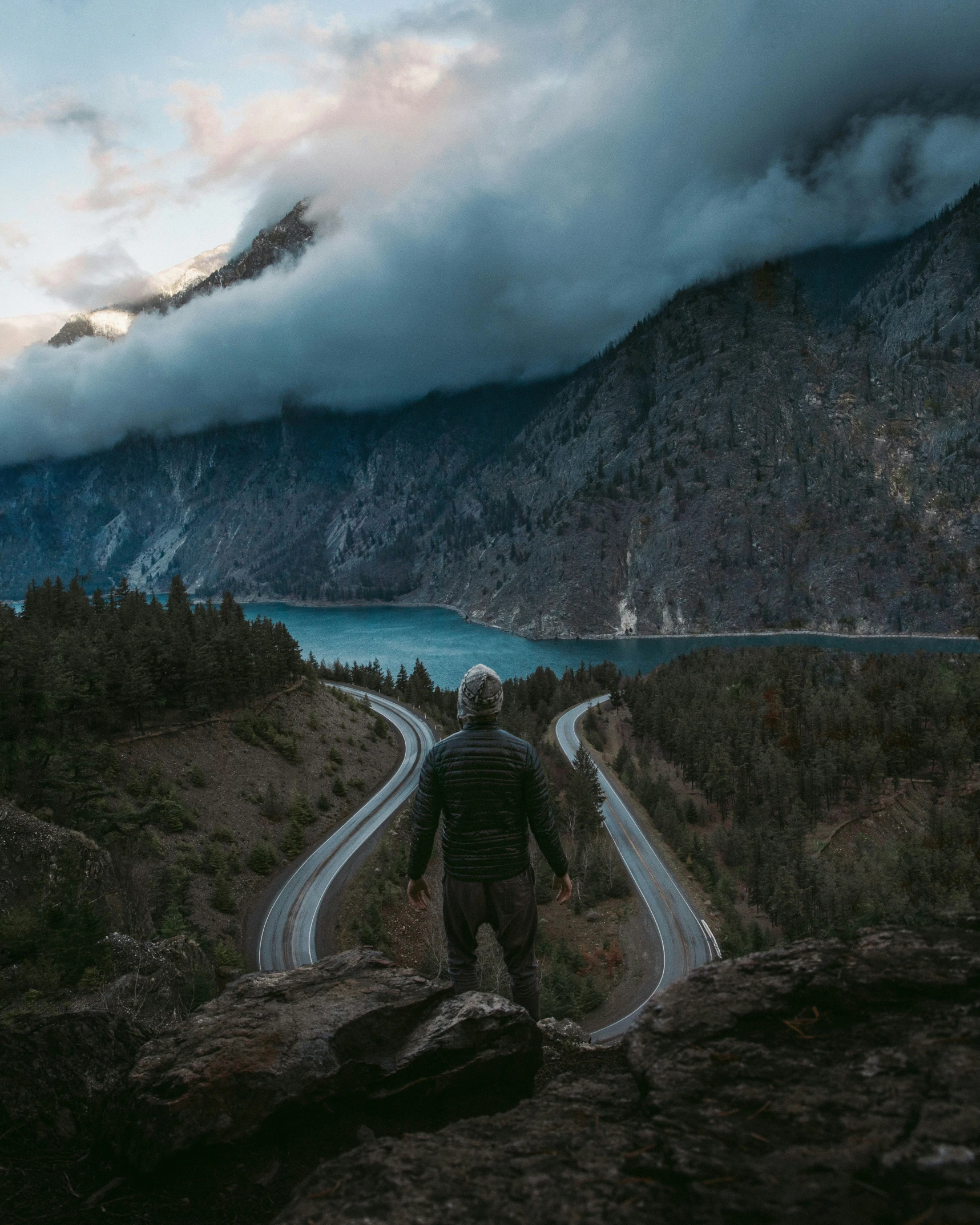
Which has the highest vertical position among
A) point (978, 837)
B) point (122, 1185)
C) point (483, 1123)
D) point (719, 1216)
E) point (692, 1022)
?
point (719, 1216)

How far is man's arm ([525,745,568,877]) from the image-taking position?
6449 millimetres

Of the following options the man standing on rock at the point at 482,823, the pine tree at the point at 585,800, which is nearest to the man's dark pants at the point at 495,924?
the man standing on rock at the point at 482,823

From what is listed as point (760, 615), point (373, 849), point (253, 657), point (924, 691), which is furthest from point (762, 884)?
point (760, 615)

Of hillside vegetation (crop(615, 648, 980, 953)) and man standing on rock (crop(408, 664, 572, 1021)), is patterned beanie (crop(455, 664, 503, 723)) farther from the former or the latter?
hillside vegetation (crop(615, 648, 980, 953))

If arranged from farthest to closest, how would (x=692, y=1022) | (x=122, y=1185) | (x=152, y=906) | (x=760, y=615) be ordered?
(x=760, y=615), (x=152, y=906), (x=122, y=1185), (x=692, y=1022)

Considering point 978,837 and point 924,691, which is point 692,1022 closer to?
point 978,837

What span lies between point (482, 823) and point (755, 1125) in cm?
334

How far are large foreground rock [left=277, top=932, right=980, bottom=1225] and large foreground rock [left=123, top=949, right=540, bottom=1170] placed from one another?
2.97 feet

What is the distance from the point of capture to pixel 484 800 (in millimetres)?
6355

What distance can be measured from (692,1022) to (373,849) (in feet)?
139

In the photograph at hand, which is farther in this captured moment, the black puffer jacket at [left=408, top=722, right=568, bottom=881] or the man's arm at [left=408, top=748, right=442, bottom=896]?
the man's arm at [left=408, top=748, right=442, bottom=896]

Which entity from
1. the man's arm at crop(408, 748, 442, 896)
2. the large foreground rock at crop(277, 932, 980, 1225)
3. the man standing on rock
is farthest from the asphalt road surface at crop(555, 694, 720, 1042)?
the large foreground rock at crop(277, 932, 980, 1225)

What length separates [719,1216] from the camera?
2.79 metres

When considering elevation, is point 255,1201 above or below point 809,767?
above
